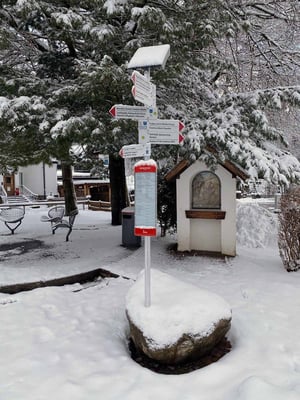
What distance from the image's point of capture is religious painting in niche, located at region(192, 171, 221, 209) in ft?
24.2

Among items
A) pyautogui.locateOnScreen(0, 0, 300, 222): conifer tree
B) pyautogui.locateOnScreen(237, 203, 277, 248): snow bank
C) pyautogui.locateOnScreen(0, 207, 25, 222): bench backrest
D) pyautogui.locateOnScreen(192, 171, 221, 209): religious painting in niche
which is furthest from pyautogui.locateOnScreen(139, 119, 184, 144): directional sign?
pyautogui.locateOnScreen(0, 207, 25, 222): bench backrest

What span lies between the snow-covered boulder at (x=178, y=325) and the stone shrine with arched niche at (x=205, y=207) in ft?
11.7

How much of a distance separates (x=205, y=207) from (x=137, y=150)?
394 cm

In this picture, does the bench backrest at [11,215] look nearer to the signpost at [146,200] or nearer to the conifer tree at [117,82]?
the conifer tree at [117,82]

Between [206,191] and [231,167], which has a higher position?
[231,167]

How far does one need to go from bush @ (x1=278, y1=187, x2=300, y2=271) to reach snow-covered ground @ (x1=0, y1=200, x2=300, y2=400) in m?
0.29

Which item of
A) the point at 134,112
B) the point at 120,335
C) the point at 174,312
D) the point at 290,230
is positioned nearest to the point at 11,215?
the point at 120,335

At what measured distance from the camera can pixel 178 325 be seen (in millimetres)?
3279

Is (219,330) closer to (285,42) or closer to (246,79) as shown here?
(246,79)

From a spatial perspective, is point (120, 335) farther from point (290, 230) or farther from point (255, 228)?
point (255, 228)

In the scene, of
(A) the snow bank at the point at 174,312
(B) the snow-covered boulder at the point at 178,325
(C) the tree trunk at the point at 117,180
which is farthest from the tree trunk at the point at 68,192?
(B) the snow-covered boulder at the point at 178,325

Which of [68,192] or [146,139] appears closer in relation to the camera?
[146,139]

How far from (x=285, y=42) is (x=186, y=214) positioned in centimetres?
547

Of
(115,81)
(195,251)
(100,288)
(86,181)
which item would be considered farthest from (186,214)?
(86,181)
